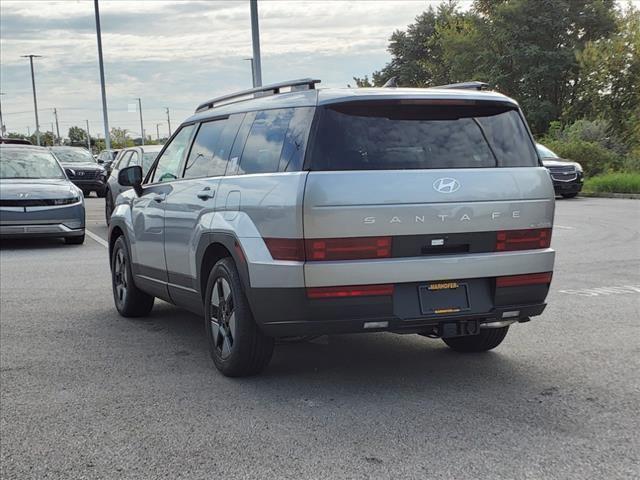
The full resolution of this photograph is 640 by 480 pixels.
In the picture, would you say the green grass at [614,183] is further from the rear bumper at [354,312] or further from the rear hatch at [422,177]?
the rear bumper at [354,312]

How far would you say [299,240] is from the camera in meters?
4.95

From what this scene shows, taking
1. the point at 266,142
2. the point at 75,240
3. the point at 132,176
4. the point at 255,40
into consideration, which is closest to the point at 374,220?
the point at 266,142

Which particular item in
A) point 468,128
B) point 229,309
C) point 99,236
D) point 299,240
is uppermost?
point 468,128

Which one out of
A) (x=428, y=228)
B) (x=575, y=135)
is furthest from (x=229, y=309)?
(x=575, y=135)

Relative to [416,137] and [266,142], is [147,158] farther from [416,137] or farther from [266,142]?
[416,137]

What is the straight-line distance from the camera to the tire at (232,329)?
5438mm

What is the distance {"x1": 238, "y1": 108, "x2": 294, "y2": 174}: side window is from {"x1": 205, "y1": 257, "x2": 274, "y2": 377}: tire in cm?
65

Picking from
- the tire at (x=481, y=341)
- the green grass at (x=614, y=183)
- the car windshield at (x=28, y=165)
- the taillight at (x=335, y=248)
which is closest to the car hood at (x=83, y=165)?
the car windshield at (x=28, y=165)

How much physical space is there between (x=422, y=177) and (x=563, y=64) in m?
37.7

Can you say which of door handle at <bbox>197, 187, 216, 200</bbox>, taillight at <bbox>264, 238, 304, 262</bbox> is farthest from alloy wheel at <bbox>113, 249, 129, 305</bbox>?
taillight at <bbox>264, 238, 304, 262</bbox>

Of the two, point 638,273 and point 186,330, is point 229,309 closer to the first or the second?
point 186,330

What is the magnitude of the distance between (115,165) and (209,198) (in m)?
13.4

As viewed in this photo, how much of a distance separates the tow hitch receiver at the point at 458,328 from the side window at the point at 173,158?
9.01ft

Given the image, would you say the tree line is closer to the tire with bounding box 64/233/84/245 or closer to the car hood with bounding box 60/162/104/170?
the car hood with bounding box 60/162/104/170
